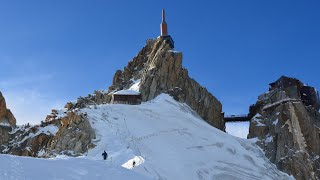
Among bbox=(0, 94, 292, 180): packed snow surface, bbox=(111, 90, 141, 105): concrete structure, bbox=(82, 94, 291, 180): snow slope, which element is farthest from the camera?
bbox=(111, 90, 141, 105): concrete structure

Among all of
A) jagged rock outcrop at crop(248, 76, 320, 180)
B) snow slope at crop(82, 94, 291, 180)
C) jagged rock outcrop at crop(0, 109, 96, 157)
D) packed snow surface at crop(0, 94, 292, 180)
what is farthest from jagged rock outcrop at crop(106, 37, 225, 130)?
jagged rock outcrop at crop(0, 109, 96, 157)

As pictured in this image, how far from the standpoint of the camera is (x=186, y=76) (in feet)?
330

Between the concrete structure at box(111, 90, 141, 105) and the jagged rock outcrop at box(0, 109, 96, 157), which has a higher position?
the concrete structure at box(111, 90, 141, 105)

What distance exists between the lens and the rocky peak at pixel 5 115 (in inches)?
3912

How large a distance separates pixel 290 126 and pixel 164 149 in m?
38.7

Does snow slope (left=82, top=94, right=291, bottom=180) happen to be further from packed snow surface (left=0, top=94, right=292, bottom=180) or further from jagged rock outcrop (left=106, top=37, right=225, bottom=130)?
jagged rock outcrop (left=106, top=37, right=225, bottom=130)

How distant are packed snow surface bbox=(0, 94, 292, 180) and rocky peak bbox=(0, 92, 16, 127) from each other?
32310 mm

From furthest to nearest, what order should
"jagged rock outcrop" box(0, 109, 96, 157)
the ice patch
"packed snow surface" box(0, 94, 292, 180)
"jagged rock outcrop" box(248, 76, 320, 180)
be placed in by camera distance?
1. "jagged rock outcrop" box(248, 76, 320, 180)
2. "jagged rock outcrop" box(0, 109, 96, 157)
3. "packed snow surface" box(0, 94, 292, 180)
4. the ice patch

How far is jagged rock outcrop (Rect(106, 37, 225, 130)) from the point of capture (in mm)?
94438

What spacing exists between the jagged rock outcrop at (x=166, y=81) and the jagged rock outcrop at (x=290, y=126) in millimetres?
9798

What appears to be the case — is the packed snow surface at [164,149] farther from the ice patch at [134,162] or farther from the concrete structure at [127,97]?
the concrete structure at [127,97]

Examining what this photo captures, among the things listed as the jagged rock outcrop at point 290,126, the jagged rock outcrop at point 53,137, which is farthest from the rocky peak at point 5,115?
the jagged rock outcrop at point 290,126

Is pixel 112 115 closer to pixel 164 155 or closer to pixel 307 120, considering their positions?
pixel 164 155

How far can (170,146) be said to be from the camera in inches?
2459
